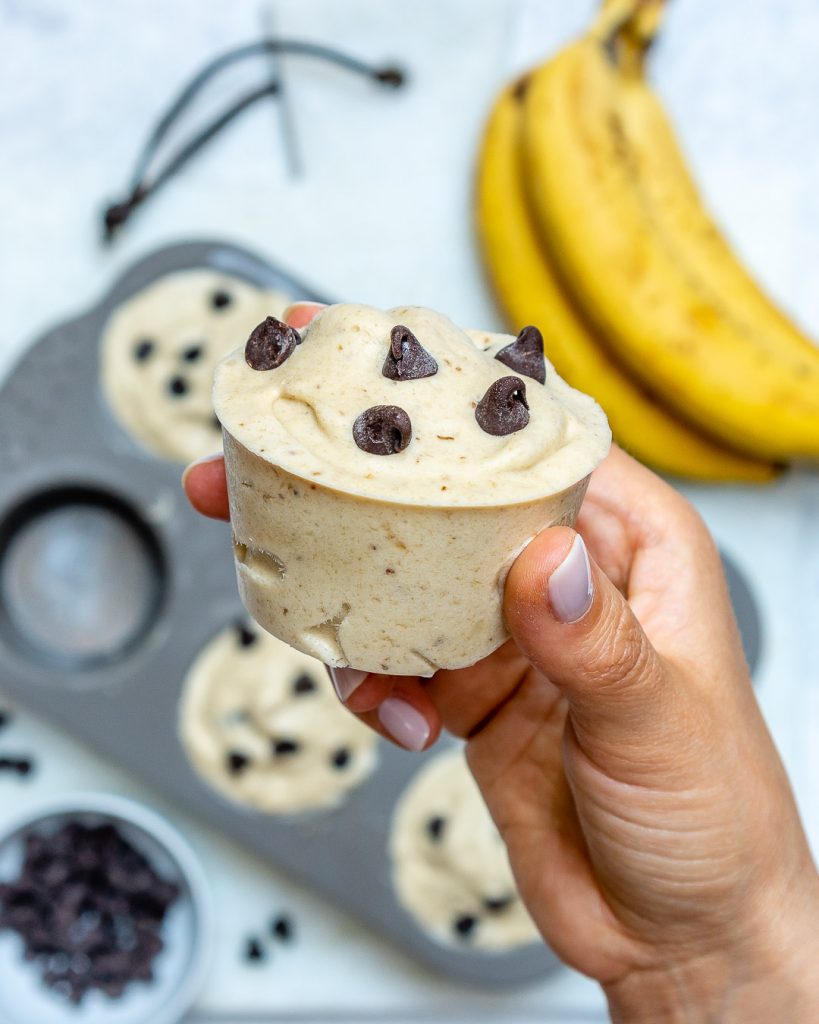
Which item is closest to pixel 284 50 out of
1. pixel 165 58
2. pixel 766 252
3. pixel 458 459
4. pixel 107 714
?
pixel 165 58

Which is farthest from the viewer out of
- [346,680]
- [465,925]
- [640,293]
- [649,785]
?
[465,925]

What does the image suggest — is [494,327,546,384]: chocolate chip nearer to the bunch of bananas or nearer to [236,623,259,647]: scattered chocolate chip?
the bunch of bananas

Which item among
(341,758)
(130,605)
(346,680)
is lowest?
(341,758)

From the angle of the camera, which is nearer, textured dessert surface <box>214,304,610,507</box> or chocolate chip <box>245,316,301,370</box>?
textured dessert surface <box>214,304,610,507</box>

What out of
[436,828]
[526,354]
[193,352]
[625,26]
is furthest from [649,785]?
[625,26]

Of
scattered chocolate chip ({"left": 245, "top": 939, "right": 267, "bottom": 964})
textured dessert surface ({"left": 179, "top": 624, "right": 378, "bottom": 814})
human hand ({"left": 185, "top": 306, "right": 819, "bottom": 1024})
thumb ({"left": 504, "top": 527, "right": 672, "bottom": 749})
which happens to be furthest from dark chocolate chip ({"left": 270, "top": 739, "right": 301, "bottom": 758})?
thumb ({"left": 504, "top": 527, "right": 672, "bottom": 749})

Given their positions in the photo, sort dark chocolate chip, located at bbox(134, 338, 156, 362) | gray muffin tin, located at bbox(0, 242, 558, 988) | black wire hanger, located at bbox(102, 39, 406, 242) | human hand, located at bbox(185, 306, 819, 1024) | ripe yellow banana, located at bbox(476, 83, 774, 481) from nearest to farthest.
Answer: human hand, located at bbox(185, 306, 819, 1024), gray muffin tin, located at bbox(0, 242, 558, 988), ripe yellow banana, located at bbox(476, 83, 774, 481), dark chocolate chip, located at bbox(134, 338, 156, 362), black wire hanger, located at bbox(102, 39, 406, 242)

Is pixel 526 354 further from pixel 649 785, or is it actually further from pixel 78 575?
pixel 78 575

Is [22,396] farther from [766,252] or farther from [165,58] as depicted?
[766,252]
